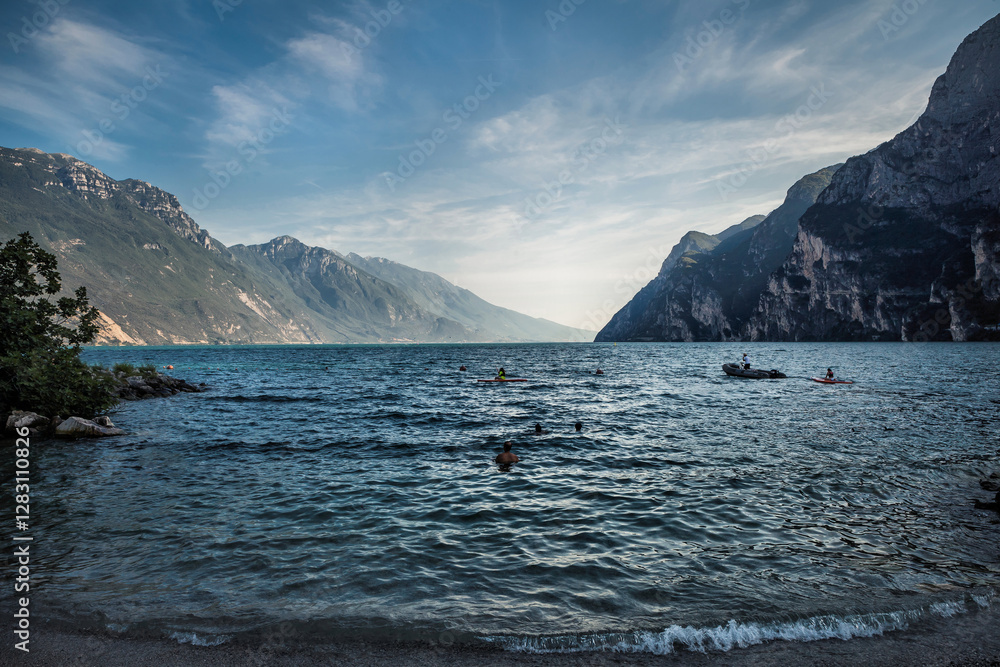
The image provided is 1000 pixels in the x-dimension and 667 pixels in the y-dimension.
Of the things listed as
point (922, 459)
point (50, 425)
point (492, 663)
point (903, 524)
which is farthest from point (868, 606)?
point (50, 425)

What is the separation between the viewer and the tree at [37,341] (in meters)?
21.5

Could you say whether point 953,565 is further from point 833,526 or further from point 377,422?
point 377,422

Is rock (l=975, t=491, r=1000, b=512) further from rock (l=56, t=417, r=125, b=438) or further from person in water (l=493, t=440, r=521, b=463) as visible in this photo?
rock (l=56, t=417, r=125, b=438)

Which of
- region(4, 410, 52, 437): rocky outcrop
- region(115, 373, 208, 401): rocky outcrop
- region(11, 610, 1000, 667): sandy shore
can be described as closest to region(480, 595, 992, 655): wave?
region(11, 610, 1000, 667): sandy shore

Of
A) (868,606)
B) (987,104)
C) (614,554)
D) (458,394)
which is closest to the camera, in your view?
(868,606)

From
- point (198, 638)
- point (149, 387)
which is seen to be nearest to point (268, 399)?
point (149, 387)

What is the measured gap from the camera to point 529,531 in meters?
10.6

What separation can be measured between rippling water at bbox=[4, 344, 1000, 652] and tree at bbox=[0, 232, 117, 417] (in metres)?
4.29

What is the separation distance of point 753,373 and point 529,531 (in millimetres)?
51802

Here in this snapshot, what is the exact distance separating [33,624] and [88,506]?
7212 mm

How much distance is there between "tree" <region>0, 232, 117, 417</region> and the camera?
2145 centimetres

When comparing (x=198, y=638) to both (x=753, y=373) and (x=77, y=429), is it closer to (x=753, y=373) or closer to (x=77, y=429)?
(x=77, y=429)

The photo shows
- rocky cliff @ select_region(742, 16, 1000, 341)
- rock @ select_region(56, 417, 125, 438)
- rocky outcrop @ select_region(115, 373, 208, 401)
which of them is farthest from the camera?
rocky cliff @ select_region(742, 16, 1000, 341)

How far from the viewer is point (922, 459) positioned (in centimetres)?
1642
